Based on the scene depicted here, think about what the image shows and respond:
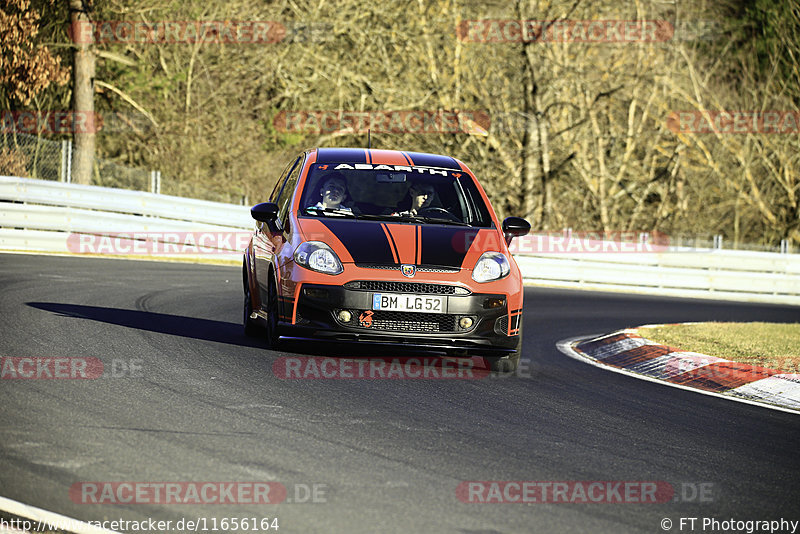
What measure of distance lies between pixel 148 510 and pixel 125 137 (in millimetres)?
26816

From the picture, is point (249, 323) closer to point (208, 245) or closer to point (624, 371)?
point (624, 371)

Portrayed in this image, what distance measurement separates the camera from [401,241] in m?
8.82

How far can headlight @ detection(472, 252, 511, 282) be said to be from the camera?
8758mm

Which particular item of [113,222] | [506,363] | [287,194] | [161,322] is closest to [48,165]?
[113,222]

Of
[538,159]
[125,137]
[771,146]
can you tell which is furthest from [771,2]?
[125,137]

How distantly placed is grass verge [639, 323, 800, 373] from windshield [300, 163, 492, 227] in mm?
2759

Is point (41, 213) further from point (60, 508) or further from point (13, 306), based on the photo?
point (60, 508)

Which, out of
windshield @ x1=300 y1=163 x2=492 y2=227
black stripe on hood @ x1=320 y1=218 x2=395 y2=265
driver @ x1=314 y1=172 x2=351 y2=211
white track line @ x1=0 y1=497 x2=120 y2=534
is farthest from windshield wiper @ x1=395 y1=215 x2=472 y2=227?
white track line @ x1=0 y1=497 x2=120 y2=534

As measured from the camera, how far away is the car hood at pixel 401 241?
8.62m

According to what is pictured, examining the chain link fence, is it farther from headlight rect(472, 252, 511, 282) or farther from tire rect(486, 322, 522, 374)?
headlight rect(472, 252, 511, 282)

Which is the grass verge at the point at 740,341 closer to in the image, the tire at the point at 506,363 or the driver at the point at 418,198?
the tire at the point at 506,363

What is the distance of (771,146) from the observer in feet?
123

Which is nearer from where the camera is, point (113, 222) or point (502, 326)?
point (502, 326)

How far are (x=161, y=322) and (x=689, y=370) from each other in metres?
5.05
